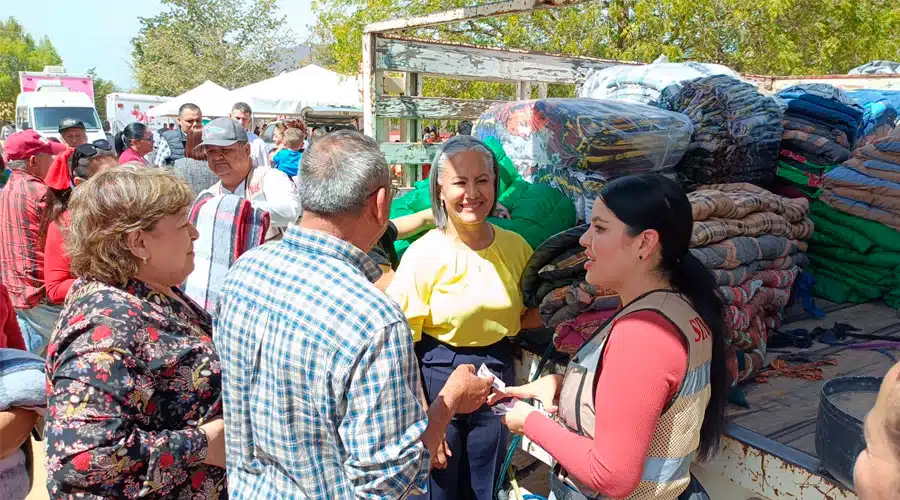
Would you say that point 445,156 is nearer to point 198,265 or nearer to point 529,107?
point 529,107

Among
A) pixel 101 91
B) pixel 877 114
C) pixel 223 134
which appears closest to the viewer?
pixel 223 134

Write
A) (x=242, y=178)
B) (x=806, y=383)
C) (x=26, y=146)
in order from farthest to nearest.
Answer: (x=26, y=146)
(x=242, y=178)
(x=806, y=383)

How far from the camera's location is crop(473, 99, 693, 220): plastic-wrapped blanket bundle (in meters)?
2.99

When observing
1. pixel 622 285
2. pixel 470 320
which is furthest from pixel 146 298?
pixel 622 285

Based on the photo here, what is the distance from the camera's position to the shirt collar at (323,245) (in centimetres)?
150

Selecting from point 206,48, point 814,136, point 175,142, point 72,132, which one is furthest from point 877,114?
point 206,48

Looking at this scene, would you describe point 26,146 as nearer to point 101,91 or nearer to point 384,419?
point 384,419

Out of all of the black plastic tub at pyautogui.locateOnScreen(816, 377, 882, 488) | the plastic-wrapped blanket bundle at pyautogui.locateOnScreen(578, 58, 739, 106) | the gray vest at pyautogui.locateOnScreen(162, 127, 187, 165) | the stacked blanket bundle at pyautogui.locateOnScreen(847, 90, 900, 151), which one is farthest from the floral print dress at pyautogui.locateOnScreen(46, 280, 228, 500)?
the gray vest at pyautogui.locateOnScreen(162, 127, 187, 165)

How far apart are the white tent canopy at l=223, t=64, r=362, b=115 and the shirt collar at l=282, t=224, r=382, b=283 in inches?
519

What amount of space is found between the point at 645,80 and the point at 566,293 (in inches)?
88.4

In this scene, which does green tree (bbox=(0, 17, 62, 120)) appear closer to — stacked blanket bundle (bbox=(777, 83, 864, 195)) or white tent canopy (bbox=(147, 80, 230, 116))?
white tent canopy (bbox=(147, 80, 230, 116))

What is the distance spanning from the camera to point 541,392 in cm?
213

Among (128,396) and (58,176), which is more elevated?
(58,176)

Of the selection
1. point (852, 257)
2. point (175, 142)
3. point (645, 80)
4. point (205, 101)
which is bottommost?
point (852, 257)
